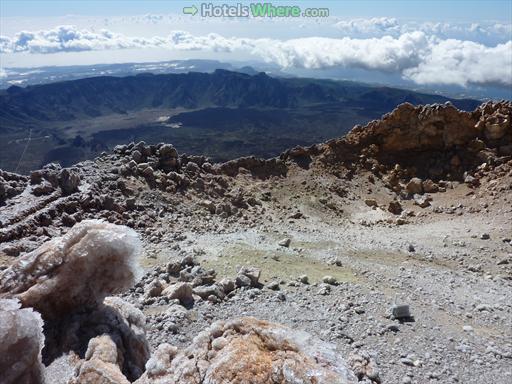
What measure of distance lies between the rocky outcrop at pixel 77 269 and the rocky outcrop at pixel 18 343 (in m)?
1.76

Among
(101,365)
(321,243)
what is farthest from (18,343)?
(321,243)

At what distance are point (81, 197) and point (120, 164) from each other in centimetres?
519

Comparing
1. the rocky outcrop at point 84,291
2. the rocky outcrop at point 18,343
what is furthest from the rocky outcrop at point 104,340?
the rocky outcrop at point 18,343

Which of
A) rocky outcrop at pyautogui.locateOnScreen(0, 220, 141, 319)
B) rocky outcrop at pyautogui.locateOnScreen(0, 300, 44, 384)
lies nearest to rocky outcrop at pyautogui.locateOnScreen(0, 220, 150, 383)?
rocky outcrop at pyautogui.locateOnScreen(0, 220, 141, 319)

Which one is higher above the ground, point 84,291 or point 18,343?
point 18,343

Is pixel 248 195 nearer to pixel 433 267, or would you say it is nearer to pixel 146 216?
pixel 146 216

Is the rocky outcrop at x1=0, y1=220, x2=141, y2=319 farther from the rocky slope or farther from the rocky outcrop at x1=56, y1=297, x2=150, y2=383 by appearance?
the rocky outcrop at x1=56, y1=297, x2=150, y2=383

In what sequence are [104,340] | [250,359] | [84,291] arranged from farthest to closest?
[84,291]
[104,340]
[250,359]

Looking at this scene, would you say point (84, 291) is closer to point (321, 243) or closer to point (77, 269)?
point (77, 269)

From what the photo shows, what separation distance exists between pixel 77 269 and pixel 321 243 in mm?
16653

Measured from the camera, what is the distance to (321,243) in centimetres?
2309

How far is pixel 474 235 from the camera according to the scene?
23.3 metres

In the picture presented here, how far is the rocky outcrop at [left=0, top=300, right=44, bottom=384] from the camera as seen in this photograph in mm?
5488

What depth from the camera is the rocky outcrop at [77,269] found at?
7.53m
